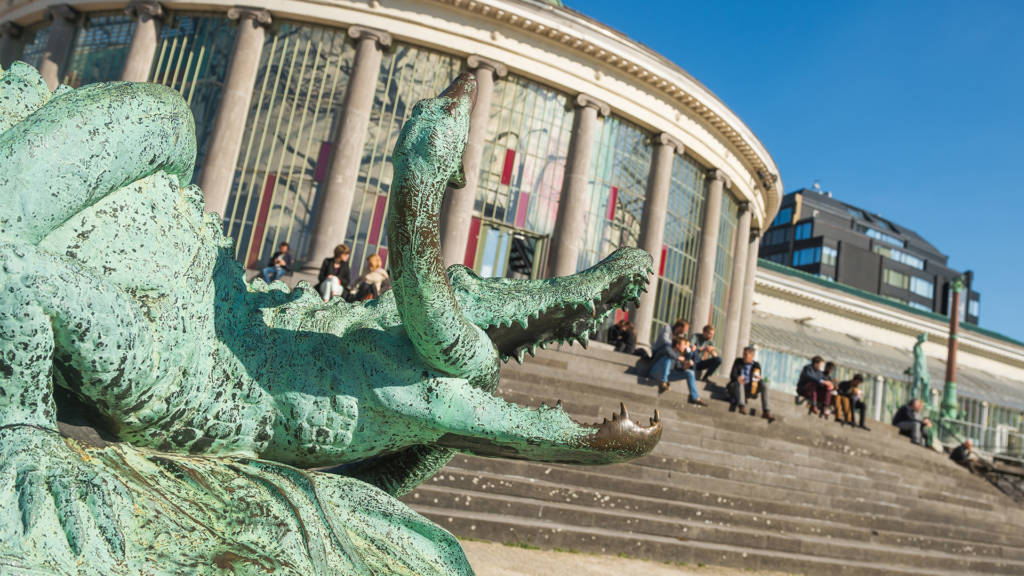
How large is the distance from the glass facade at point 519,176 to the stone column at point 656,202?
2728mm

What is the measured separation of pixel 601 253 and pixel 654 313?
2.75m

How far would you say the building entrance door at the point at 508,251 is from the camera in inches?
718

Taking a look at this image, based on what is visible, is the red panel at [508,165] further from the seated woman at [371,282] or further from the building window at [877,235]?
the building window at [877,235]

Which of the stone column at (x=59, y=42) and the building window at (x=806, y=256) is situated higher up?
the building window at (x=806, y=256)

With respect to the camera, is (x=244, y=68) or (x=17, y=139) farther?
(x=244, y=68)

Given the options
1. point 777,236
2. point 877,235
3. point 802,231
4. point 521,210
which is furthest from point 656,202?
point 877,235

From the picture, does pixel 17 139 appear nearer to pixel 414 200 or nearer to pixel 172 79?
pixel 414 200

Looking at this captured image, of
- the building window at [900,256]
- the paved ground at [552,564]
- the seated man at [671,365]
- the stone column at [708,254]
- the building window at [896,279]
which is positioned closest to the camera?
the paved ground at [552,564]

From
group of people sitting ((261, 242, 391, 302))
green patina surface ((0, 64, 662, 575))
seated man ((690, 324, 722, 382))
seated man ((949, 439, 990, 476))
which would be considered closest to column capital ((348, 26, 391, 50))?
group of people sitting ((261, 242, 391, 302))

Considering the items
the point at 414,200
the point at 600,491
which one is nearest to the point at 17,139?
the point at 414,200

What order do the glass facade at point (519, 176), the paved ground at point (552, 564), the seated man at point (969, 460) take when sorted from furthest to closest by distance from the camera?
the glass facade at point (519, 176), the seated man at point (969, 460), the paved ground at point (552, 564)

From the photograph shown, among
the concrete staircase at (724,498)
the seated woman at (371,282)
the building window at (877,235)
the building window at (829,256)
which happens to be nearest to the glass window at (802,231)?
the building window at (829,256)

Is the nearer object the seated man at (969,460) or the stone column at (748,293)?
the seated man at (969,460)

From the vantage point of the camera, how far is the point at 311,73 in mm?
17750
